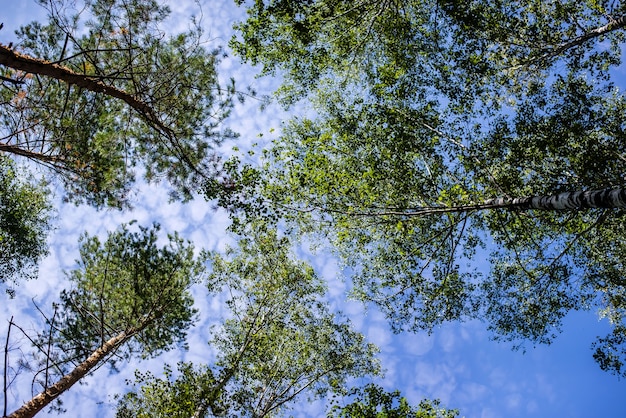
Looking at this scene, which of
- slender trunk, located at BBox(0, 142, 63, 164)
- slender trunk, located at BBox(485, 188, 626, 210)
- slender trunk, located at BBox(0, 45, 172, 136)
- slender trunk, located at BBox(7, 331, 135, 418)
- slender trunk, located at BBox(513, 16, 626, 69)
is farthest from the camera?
slender trunk, located at BBox(513, 16, 626, 69)

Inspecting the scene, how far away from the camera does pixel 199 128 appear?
8.54 meters

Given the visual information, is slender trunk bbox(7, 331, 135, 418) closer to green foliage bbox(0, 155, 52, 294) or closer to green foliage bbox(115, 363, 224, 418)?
green foliage bbox(115, 363, 224, 418)

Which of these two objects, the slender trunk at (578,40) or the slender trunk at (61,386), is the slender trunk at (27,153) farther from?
the slender trunk at (578,40)

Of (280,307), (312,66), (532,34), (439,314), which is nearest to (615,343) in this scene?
(439,314)

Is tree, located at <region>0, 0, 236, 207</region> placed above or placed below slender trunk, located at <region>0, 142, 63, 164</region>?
above

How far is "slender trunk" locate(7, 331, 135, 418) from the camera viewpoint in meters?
6.99

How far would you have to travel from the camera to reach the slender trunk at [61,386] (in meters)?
6.99

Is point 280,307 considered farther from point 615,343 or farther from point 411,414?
point 615,343

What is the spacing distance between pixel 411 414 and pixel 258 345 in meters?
6.46

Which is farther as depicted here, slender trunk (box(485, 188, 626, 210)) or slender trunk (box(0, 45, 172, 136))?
slender trunk (box(485, 188, 626, 210))

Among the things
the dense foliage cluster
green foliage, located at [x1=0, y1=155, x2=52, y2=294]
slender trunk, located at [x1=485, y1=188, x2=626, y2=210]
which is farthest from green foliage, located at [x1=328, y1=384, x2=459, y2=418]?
green foliage, located at [x1=0, y1=155, x2=52, y2=294]

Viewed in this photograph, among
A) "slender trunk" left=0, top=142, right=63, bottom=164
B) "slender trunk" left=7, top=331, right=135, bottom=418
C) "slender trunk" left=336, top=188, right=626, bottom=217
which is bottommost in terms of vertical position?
"slender trunk" left=7, top=331, right=135, bottom=418

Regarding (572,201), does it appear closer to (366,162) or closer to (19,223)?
(366,162)

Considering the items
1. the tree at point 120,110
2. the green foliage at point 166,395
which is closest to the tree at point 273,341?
the green foliage at point 166,395
